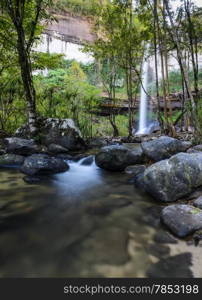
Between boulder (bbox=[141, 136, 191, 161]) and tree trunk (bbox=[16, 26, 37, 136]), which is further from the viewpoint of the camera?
tree trunk (bbox=[16, 26, 37, 136])

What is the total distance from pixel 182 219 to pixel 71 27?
2713 centimetres

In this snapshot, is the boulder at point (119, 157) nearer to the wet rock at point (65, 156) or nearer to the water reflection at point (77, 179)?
the water reflection at point (77, 179)

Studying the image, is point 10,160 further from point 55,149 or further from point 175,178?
point 175,178

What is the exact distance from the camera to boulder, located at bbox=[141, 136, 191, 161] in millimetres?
4039

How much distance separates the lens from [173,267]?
165 centimetres

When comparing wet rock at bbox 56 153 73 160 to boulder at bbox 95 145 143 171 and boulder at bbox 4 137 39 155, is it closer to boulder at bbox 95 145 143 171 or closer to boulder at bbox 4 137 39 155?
boulder at bbox 4 137 39 155

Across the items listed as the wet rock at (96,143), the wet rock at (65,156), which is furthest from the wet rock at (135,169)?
the wet rock at (96,143)

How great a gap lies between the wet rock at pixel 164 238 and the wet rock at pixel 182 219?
0.06 meters

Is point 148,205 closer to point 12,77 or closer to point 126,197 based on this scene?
point 126,197

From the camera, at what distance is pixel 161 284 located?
4.89 ft

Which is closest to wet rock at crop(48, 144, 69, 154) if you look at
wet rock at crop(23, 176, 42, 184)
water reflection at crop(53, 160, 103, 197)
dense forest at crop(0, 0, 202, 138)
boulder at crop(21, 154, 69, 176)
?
dense forest at crop(0, 0, 202, 138)

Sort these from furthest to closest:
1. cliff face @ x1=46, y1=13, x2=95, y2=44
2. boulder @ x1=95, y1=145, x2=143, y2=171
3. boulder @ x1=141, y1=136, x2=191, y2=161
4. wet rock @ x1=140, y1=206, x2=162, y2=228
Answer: cliff face @ x1=46, y1=13, x2=95, y2=44
boulder @ x1=95, y1=145, x2=143, y2=171
boulder @ x1=141, y1=136, x2=191, y2=161
wet rock @ x1=140, y1=206, x2=162, y2=228

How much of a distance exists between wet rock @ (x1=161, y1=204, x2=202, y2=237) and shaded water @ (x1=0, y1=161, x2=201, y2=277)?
13cm

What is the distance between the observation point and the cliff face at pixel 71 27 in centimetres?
2308
